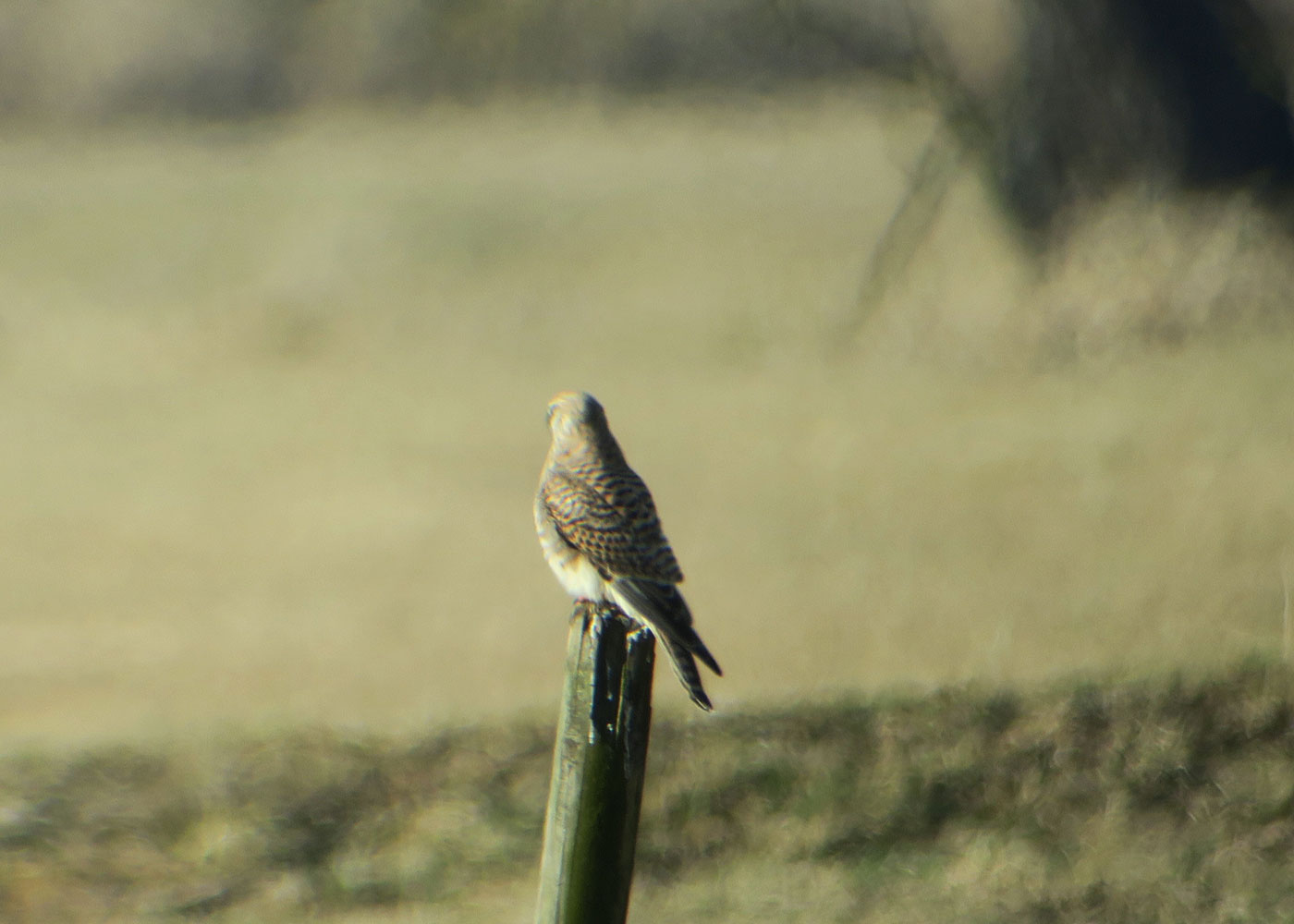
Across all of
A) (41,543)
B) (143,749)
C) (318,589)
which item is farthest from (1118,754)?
(41,543)

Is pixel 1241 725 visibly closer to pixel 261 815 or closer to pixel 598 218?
pixel 261 815

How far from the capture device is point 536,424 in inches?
546

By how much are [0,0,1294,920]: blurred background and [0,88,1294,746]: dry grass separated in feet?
0.17

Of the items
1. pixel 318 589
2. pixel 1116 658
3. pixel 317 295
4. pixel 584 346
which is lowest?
pixel 1116 658

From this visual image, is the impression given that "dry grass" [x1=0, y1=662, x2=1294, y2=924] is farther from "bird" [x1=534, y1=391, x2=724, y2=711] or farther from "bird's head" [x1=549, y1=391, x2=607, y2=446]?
"bird's head" [x1=549, y1=391, x2=607, y2=446]

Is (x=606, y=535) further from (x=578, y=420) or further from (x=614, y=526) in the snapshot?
(x=578, y=420)

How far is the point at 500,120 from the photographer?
22156mm

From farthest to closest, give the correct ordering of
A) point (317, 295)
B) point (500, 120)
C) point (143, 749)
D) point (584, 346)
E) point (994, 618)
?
point (500, 120), point (317, 295), point (584, 346), point (994, 618), point (143, 749)

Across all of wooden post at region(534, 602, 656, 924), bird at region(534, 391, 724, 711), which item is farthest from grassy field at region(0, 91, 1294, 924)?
wooden post at region(534, 602, 656, 924)

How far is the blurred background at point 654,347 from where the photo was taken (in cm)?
873

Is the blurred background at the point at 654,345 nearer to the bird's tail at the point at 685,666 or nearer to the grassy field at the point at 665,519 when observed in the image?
the grassy field at the point at 665,519

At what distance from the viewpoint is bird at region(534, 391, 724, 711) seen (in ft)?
15.2

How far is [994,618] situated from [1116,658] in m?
1.08

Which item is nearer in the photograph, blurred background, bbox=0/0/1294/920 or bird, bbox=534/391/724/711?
bird, bbox=534/391/724/711
